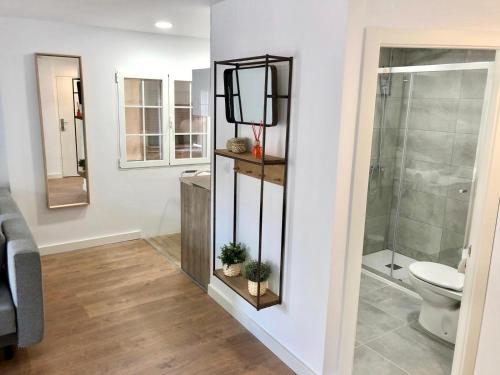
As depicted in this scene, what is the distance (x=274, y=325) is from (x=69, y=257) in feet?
→ 8.04

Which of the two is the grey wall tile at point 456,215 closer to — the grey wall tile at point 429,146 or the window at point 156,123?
the grey wall tile at point 429,146

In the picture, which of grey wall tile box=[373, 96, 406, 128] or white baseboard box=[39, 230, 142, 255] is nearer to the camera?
grey wall tile box=[373, 96, 406, 128]

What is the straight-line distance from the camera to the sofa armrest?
2.31 m

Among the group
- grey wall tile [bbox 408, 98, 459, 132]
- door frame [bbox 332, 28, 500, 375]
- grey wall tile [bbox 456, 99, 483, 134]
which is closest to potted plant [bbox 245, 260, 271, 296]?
door frame [bbox 332, 28, 500, 375]

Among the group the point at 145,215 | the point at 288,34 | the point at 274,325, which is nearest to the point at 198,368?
the point at 274,325

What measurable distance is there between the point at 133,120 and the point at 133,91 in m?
0.30

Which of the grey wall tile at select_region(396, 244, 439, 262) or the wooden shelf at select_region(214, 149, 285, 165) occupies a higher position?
the wooden shelf at select_region(214, 149, 285, 165)

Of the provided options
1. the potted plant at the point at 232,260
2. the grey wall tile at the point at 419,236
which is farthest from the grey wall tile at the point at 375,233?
the potted plant at the point at 232,260

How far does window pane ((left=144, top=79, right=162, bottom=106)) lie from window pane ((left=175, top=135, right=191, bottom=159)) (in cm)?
46

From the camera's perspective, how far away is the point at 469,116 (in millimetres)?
3289

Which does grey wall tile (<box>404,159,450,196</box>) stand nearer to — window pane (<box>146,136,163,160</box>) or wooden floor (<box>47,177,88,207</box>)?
window pane (<box>146,136,163,160</box>)

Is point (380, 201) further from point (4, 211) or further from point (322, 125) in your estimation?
point (4, 211)

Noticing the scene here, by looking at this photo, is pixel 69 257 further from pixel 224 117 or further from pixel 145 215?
pixel 224 117

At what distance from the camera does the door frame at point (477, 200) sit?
193 centimetres
